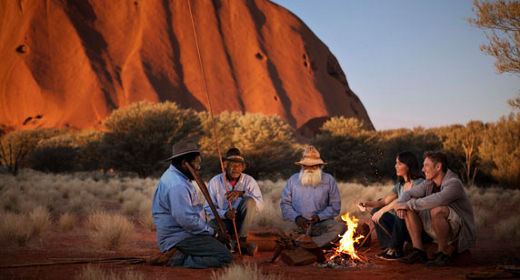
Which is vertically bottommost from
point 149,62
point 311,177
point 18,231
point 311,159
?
point 18,231

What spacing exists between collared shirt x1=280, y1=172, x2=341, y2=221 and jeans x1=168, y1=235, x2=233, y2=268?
5.89ft

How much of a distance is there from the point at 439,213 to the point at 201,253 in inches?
126

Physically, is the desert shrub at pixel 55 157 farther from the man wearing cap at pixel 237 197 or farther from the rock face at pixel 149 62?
the man wearing cap at pixel 237 197

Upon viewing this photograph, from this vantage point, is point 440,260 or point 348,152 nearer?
point 440,260

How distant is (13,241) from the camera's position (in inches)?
252

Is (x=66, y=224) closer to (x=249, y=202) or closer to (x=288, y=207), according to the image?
(x=249, y=202)

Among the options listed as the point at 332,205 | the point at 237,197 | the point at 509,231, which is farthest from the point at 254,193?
the point at 509,231

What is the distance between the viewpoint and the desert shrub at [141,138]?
26844mm

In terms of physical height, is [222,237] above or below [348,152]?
below

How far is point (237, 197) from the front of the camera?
617 cm

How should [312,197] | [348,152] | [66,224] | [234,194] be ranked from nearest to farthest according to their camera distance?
1. [234,194]
2. [312,197]
3. [66,224]
4. [348,152]

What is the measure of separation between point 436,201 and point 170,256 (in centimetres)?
359

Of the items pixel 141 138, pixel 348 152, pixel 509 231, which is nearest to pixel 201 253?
pixel 509 231

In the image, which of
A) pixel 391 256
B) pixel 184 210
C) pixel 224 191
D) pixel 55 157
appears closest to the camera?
pixel 184 210
